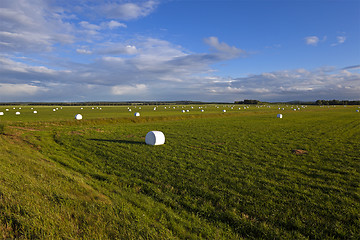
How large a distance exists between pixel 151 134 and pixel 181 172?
30.0 ft

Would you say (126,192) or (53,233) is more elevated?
(53,233)

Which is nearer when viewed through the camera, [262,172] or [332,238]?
[332,238]

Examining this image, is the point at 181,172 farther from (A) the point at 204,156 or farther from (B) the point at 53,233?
(B) the point at 53,233

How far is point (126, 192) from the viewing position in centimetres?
901

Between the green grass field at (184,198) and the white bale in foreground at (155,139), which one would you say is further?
the white bale in foreground at (155,139)

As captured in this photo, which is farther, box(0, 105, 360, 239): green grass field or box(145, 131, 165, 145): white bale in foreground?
box(145, 131, 165, 145): white bale in foreground

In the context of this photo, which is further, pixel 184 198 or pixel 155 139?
pixel 155 139

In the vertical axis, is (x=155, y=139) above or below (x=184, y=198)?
above

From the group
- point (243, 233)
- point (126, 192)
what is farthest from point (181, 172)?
point (243, 233)

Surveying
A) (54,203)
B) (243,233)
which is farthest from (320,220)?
(54,203)

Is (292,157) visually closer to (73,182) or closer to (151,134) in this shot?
(151,134)

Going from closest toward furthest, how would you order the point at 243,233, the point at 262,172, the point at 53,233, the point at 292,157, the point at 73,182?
1. the point at 53,233
2. the point at 243,233
3. the point at 73,182
4. the point at 262,172
5. the point at 292,157

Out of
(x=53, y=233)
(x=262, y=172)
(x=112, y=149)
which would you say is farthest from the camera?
(x=112, y=149)

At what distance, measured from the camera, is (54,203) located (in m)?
6.65
